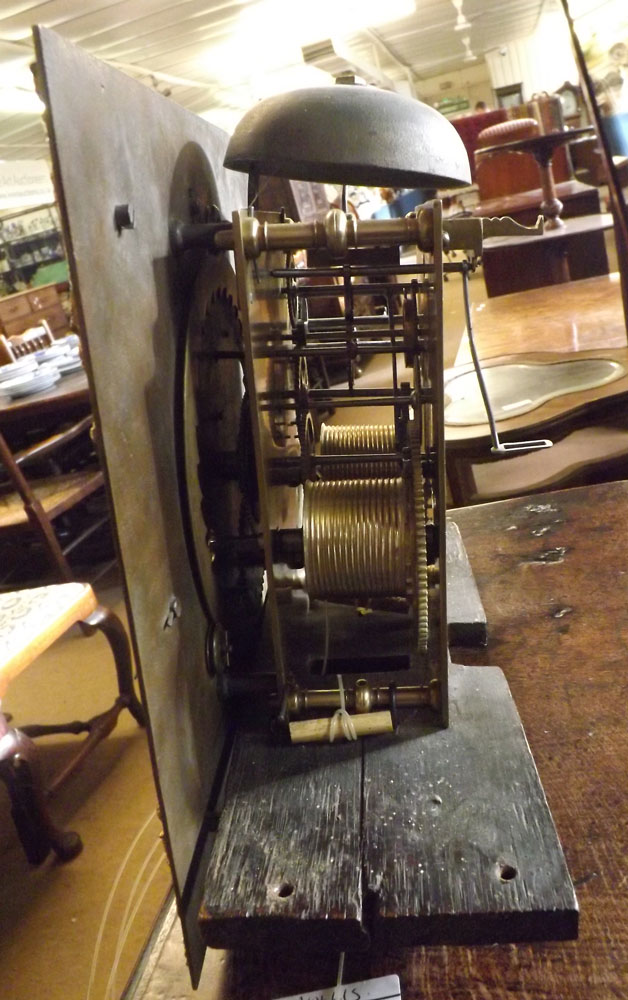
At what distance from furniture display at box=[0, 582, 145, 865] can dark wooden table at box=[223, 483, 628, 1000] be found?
0.83 meters

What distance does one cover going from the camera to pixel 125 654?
6.05 ft

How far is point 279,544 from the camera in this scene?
65cm

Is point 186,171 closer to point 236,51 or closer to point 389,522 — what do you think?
point 389,522

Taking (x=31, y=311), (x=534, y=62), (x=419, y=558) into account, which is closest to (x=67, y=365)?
(x=419, y=558)

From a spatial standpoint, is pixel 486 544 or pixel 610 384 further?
pixel 610 384

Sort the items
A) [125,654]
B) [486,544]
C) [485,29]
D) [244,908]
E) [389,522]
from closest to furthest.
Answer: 1. [244,908]
2. [389,522]
3. [486,544]
4. [125,654]
5. [485,29]

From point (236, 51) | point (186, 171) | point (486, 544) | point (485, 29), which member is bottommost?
point (486, 544)

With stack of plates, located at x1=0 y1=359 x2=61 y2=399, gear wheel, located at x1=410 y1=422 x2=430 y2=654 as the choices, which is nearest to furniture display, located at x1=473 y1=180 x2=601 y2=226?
stack of plates, located at x1=0 y1=359 x2=61 y2=399

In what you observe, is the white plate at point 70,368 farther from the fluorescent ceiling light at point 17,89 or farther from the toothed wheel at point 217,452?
the fluorescent ceiling light at point 17,89

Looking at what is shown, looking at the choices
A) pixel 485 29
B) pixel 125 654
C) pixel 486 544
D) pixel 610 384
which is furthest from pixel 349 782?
pixel 485 29

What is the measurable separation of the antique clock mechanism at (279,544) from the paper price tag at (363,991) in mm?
35

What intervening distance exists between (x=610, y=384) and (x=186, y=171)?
113cm

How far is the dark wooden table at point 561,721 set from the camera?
51 cm

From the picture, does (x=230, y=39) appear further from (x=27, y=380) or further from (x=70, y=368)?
(x=27, y=380)
